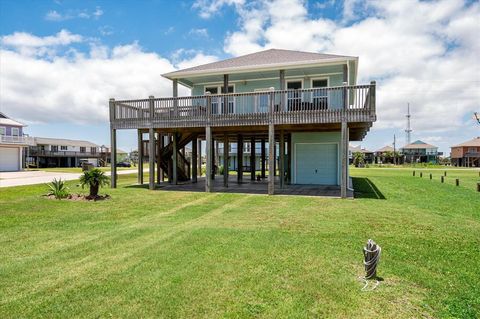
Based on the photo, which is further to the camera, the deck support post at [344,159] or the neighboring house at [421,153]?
the neighboring house at [421,153]

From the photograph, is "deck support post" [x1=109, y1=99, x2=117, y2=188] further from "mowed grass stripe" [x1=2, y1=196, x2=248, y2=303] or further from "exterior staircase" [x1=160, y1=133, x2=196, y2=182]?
"mowed grass stripe" [x1=2, y1=196, x2=248, y2=303]

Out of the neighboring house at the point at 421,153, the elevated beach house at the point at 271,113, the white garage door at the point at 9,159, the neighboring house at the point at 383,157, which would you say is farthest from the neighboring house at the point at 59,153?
the neighboring house at the point at 421,153

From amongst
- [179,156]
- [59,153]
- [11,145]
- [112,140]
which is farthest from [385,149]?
[112,140]

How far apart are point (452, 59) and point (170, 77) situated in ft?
65.1

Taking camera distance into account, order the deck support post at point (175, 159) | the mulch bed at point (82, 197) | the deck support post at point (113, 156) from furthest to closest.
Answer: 1. the deck support post at point (175, 159)
2. the deck support post at point (113, 156)
3. the mulch bed at point (82, 197)

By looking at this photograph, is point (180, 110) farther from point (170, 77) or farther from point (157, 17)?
point (157, 17)

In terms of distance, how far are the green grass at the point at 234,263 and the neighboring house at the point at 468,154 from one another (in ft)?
252

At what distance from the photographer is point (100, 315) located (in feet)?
10.9

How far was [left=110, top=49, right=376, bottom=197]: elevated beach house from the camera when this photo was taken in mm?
12500

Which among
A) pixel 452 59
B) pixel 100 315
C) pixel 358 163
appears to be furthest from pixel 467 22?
pixel 358 163

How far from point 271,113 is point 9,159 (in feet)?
130

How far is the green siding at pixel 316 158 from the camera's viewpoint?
17438mm

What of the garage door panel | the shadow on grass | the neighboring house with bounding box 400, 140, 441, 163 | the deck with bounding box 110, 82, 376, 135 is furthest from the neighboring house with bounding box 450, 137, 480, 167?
the deck with bounding box 110, 82, 376, 135

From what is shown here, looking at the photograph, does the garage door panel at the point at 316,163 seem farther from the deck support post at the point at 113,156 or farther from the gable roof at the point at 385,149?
the gable roof at the point at 385,149
